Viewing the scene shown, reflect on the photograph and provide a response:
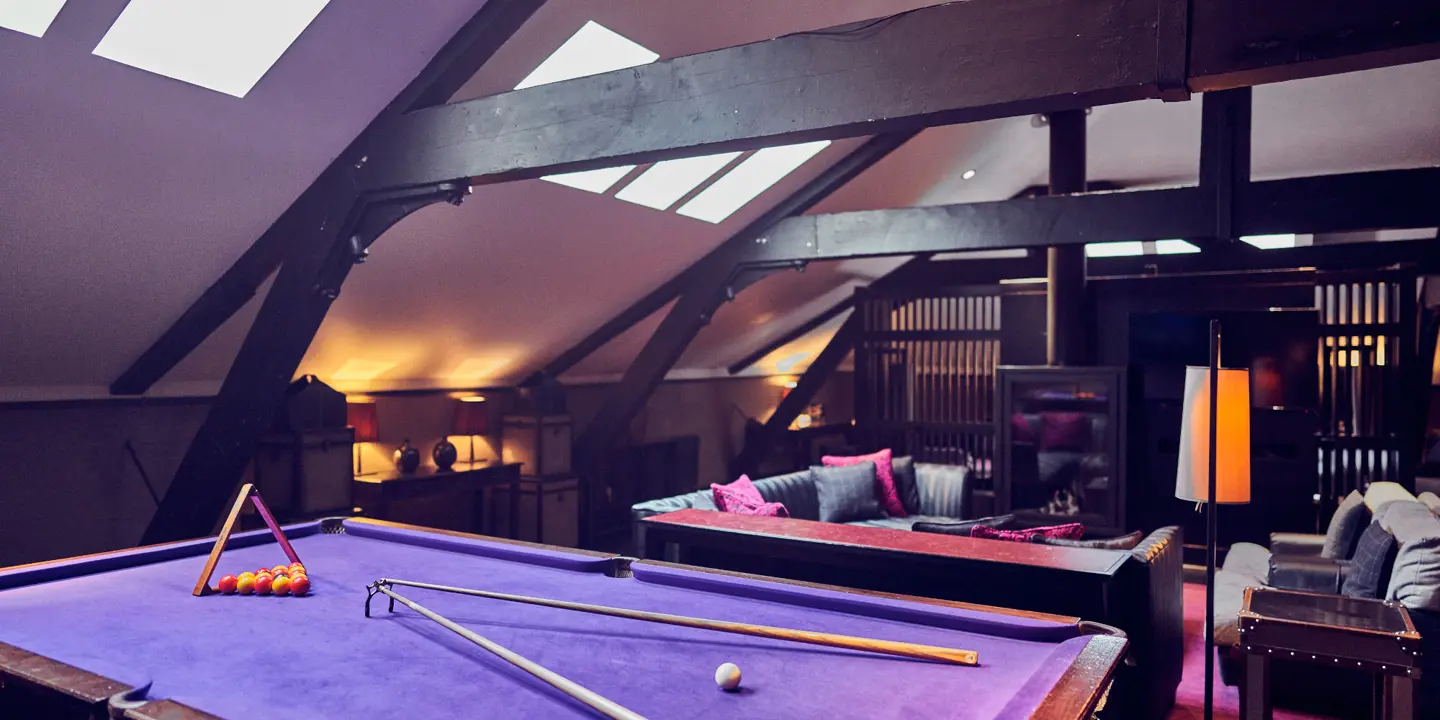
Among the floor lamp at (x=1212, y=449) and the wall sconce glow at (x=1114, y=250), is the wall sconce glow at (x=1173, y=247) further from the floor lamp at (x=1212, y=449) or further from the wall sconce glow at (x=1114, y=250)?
the floor lamp at (x=1212, y=449)

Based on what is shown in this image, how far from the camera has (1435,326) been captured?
8.09 meters

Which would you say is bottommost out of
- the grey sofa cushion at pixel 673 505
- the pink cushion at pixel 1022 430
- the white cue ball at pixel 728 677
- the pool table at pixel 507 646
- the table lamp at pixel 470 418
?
the grey sofa cushion at pixel 673 505

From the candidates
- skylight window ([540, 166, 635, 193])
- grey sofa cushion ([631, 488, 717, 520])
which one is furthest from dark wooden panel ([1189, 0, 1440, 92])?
skylight window ([540, 166, 635, 193])

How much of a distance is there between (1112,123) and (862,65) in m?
5.60

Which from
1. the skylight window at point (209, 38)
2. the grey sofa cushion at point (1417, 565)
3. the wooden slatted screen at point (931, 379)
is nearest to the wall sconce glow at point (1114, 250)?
the wooden slatted screen at point (931, 379)

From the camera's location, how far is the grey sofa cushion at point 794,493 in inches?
237

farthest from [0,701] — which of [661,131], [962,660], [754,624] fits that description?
[661,131]

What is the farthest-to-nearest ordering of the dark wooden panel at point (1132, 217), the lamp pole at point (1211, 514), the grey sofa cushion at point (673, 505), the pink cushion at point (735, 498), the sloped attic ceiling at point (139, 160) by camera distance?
the pink cushion at point (735, 498), the dark wooden panel at point (1132, 217), the grey sofa cushion at point (673, 505), the sloped attic ceiling at point (139, 160), the lamp pole at point (1211, 514)

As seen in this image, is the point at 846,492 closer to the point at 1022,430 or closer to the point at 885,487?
the point at 885,487

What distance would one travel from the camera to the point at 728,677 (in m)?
1.75

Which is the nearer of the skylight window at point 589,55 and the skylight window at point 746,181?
the skylight window at point 589,55

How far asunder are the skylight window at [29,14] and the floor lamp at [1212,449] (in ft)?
13.1

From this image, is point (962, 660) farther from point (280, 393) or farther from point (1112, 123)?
point (1112, 123)

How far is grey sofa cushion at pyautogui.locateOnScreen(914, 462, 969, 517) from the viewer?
6.85 meters
